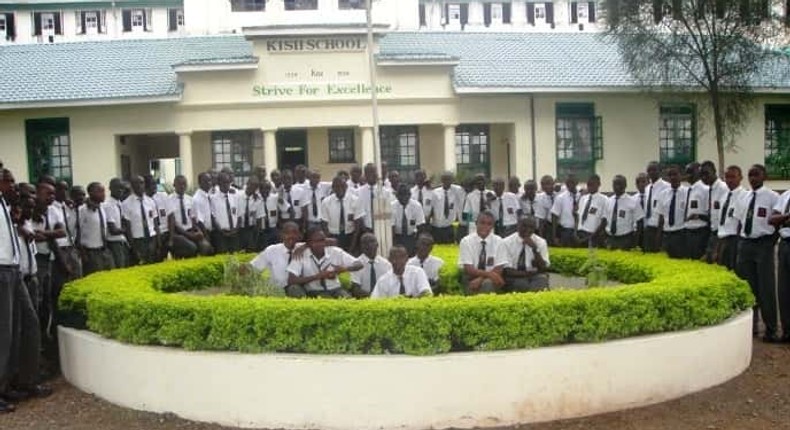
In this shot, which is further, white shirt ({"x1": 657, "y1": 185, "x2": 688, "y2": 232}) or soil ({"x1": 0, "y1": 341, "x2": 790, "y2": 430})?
white shirt ({"x1": 657, "y1": 185, "x2": 688, "y2": 232})

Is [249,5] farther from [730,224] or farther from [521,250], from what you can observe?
[730,224]

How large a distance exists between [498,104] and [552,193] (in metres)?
12.1

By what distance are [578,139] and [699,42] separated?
4.30m

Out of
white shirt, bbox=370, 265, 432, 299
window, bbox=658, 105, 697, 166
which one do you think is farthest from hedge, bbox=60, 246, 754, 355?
window, bbox=658, 105, 697, 166

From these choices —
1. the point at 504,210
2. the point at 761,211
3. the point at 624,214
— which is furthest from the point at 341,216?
the point at 761,211

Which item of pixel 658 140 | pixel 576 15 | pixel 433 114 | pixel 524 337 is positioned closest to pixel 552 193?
pixel 524 337

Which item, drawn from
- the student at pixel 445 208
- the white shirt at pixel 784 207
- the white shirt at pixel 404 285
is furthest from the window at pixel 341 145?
the white shirt at pixel 404 285

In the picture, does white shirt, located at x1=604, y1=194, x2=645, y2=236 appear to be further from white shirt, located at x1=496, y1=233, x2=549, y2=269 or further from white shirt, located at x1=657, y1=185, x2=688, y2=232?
white shirt, located at x1=496, y1=233, x2=549, y2=269

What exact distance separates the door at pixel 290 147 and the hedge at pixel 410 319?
18.5 metres

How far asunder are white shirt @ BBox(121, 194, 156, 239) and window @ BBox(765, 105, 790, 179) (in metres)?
20.7

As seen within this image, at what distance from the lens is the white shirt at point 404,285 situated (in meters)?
7.93

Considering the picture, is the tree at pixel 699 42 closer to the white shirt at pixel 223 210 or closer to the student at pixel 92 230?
the white shirt at pixel 223 210

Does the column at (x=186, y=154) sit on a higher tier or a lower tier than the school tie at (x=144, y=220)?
higher

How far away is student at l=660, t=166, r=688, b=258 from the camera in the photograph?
1085 centimetres
